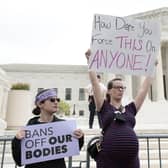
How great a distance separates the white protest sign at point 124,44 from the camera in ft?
10.6

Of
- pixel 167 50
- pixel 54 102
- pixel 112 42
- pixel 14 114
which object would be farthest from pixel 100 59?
pixel 167 50

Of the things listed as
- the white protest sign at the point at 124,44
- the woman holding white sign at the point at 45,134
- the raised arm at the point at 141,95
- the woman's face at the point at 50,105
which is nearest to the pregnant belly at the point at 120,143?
the woman holding white sign at the point at 45,134

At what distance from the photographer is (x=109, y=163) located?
2650 millimetres

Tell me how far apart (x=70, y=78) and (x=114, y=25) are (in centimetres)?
5102

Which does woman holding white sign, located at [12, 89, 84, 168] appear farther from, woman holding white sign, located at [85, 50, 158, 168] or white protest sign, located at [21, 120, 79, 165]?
woman holding white sign, located at [85, 50, 158, 168]

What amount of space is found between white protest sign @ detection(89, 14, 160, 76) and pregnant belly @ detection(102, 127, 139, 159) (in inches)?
31.3

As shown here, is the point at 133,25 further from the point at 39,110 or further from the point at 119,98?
the point at 39,110

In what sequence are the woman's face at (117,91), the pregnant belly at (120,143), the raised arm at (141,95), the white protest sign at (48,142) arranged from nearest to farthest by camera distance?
Answer: the pregnant belly at (120,143)
the white protest sign at (48,142)
the woman's face at (117,91)
the raised arm at (141,95)

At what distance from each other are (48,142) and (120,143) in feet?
2.56

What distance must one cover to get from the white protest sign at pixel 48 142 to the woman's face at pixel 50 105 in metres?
0.17

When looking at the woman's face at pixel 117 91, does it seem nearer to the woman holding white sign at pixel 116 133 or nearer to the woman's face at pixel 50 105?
the woman holding white sign at pixel 116 133

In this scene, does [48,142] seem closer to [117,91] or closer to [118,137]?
[118,137]

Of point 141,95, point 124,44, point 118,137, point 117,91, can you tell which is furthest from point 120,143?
point 124,44

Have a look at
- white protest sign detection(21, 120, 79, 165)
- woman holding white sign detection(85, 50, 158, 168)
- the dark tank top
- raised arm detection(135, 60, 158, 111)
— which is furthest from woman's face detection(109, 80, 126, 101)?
white protest sign detection(21, 120, 79, 165)
